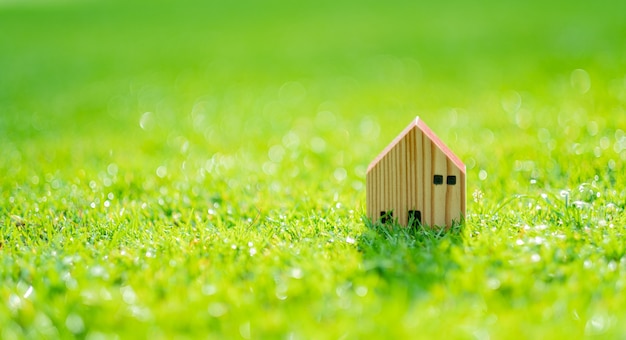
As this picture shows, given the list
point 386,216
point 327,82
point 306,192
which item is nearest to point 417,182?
point 386,216

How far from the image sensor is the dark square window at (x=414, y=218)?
3.51 metres

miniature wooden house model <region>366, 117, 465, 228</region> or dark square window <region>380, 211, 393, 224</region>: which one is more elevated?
miniature wooden house model <region>366, 117, 465, 228</region>

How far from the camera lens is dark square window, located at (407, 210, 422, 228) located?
3.51m

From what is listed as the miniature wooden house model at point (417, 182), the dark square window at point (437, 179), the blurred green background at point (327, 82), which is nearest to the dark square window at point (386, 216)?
the miniature wooden house model at point (417, 182)

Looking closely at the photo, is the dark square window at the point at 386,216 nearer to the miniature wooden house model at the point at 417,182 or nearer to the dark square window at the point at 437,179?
the miniature wooden house model at the point at 417,182

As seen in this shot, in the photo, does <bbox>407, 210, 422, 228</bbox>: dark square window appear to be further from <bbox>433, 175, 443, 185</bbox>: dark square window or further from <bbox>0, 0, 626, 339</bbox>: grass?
<bbox>433, 175, 443, 185</bbox>: dark square window

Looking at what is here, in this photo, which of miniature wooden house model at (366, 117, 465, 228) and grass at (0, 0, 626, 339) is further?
miniature wooden house model at (366, 117, 465, 228)

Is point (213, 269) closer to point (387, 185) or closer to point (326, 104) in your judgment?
point (387, 185)

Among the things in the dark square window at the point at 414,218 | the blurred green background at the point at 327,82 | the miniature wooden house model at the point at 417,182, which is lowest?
the dark square window at the point at 414,218

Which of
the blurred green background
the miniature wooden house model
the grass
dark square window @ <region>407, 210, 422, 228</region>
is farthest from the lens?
the blurred green background

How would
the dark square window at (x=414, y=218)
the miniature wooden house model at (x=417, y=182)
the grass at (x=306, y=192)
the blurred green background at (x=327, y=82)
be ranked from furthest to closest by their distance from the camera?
the blurred green background at (x=327, y=82) → the dark square window at (x=414, y=218) → the miniature wooden house model at (x=417, y=182) → the grass at (x=306, y=192)

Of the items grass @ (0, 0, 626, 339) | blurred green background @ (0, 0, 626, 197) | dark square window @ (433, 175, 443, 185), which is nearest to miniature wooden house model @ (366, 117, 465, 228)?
dark square window @ (433, 175, 443, 185)

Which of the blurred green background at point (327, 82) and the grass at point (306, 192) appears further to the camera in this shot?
the blurred green background at point (327, 82)

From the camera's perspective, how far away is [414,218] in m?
3.52
